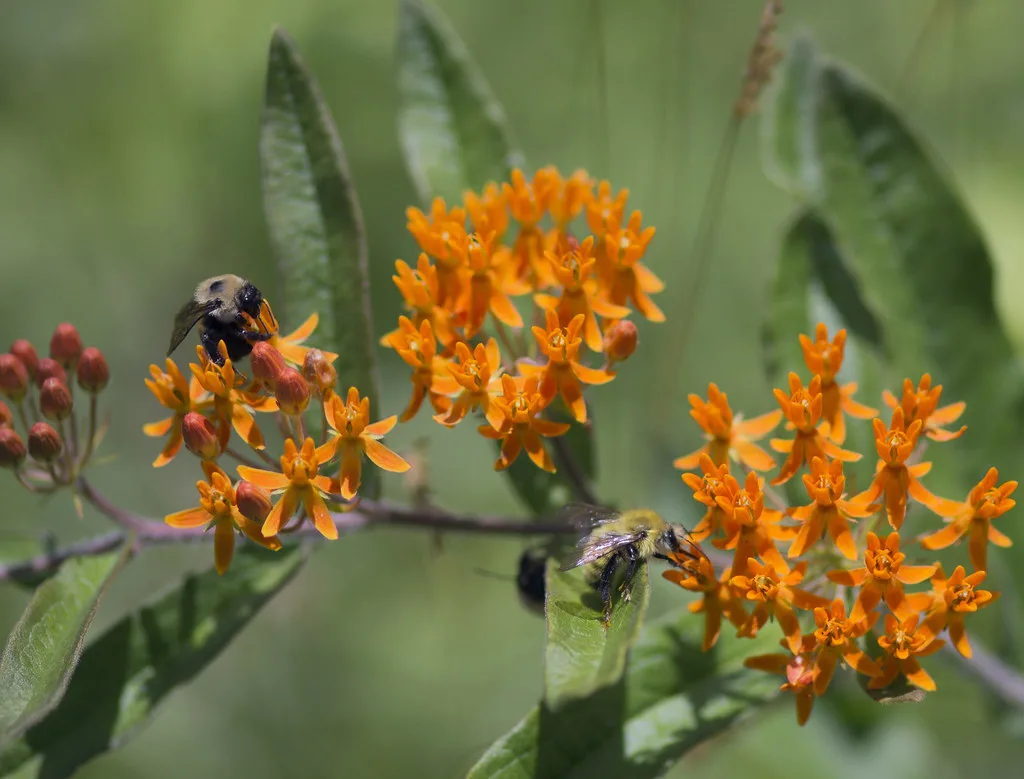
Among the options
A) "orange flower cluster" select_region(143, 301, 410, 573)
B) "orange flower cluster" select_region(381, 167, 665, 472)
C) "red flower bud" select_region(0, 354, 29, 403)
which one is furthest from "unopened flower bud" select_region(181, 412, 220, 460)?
"red flower bud" select_region(0, 354, 29, 403)

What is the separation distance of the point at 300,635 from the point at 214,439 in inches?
137

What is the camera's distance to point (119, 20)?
23.3 feet

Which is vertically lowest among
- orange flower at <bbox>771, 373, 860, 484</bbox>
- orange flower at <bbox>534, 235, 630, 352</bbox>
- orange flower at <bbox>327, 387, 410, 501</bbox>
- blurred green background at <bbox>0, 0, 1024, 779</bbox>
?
blurred green background at <bbox>0, 0, 1024, 779</bbox>

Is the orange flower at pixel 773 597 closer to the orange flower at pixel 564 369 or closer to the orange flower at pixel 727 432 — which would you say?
the orange flower at pixel 727 432

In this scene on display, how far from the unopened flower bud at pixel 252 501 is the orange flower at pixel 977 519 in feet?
5.11

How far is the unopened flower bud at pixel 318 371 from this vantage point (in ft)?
8.75

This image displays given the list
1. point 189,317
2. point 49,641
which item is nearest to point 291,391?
point 189,317

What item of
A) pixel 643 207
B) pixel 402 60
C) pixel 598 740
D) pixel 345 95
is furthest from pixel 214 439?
pixel 345 95

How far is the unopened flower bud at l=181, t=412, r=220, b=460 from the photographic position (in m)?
2.57

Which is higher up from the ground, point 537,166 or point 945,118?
point 945,118

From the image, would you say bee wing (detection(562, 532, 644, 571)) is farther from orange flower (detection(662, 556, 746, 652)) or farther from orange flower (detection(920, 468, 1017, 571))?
orange flower (detection(920, 468, 1017, 571))

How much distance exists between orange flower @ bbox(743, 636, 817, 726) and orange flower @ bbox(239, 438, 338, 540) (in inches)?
40.8

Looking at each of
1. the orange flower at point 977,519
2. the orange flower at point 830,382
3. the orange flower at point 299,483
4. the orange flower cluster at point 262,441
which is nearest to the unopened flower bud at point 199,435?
the orange flower cluster at point 262,441

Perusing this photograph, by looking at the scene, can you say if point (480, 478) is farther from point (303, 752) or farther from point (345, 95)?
point (345, 95)
